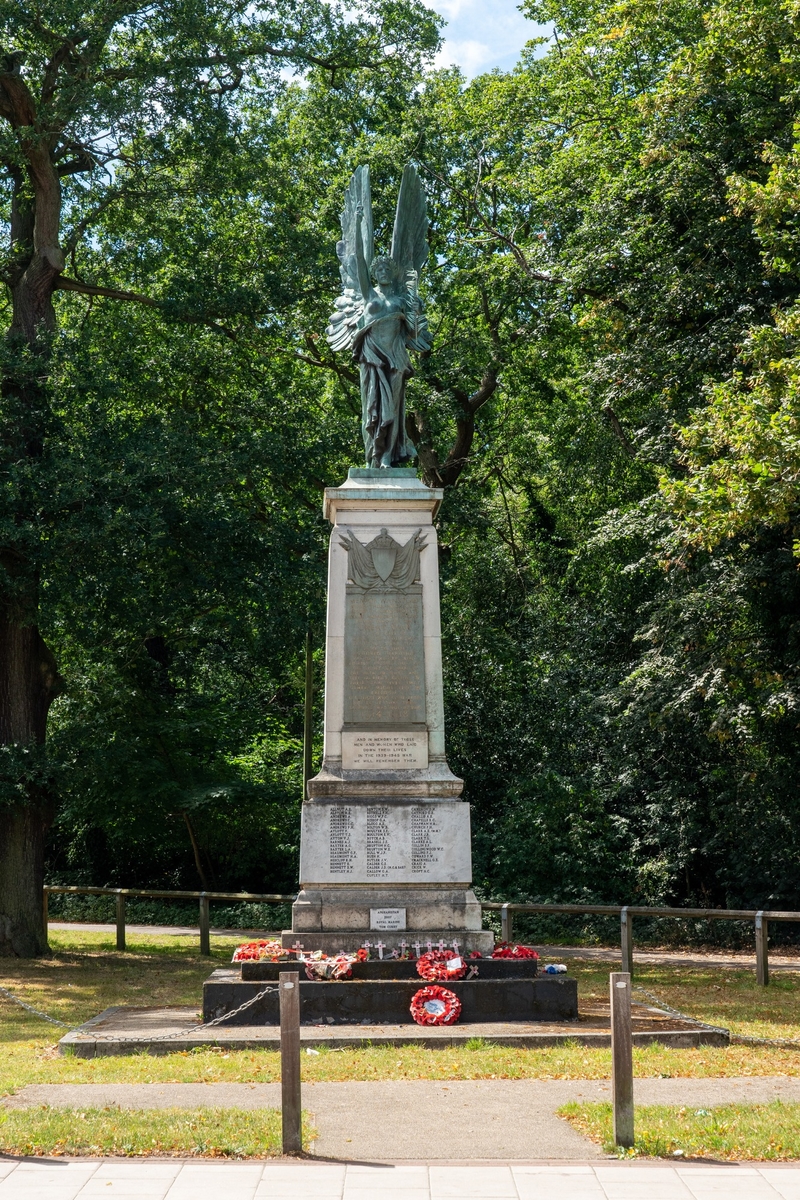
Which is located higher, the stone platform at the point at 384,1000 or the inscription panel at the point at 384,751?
the inscription panel at the point at 384,751

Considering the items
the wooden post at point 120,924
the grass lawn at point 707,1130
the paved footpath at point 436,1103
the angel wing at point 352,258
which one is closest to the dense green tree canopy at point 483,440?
the wooden post at point 120,924

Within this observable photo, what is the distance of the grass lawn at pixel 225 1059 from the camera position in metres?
6.67

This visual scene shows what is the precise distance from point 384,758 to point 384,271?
209 inches

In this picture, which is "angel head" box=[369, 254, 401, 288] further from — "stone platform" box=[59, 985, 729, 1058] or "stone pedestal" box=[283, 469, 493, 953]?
"stone platform" box=[59, 985, 729, 1058]

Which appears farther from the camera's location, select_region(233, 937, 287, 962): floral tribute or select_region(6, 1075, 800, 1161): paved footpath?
select_region(233, 937, 287, 962): floral tribute

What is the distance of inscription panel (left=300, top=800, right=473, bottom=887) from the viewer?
11.9 m

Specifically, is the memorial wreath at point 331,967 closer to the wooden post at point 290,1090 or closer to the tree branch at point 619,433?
the wooden post at point 290,1090

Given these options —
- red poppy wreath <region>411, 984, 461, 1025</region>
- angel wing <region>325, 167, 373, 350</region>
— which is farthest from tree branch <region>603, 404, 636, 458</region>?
red poppy wreath <region>411, 984, 461, 1025</region>

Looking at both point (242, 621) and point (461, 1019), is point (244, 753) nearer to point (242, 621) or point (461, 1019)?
point (242, 621)

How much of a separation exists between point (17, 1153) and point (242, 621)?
13182mm

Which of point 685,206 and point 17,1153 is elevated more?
point 685,206

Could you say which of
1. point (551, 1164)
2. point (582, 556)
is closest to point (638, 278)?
point (582, 556)

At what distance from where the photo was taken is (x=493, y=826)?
22.4m

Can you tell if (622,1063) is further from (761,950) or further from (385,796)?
(761,950)
